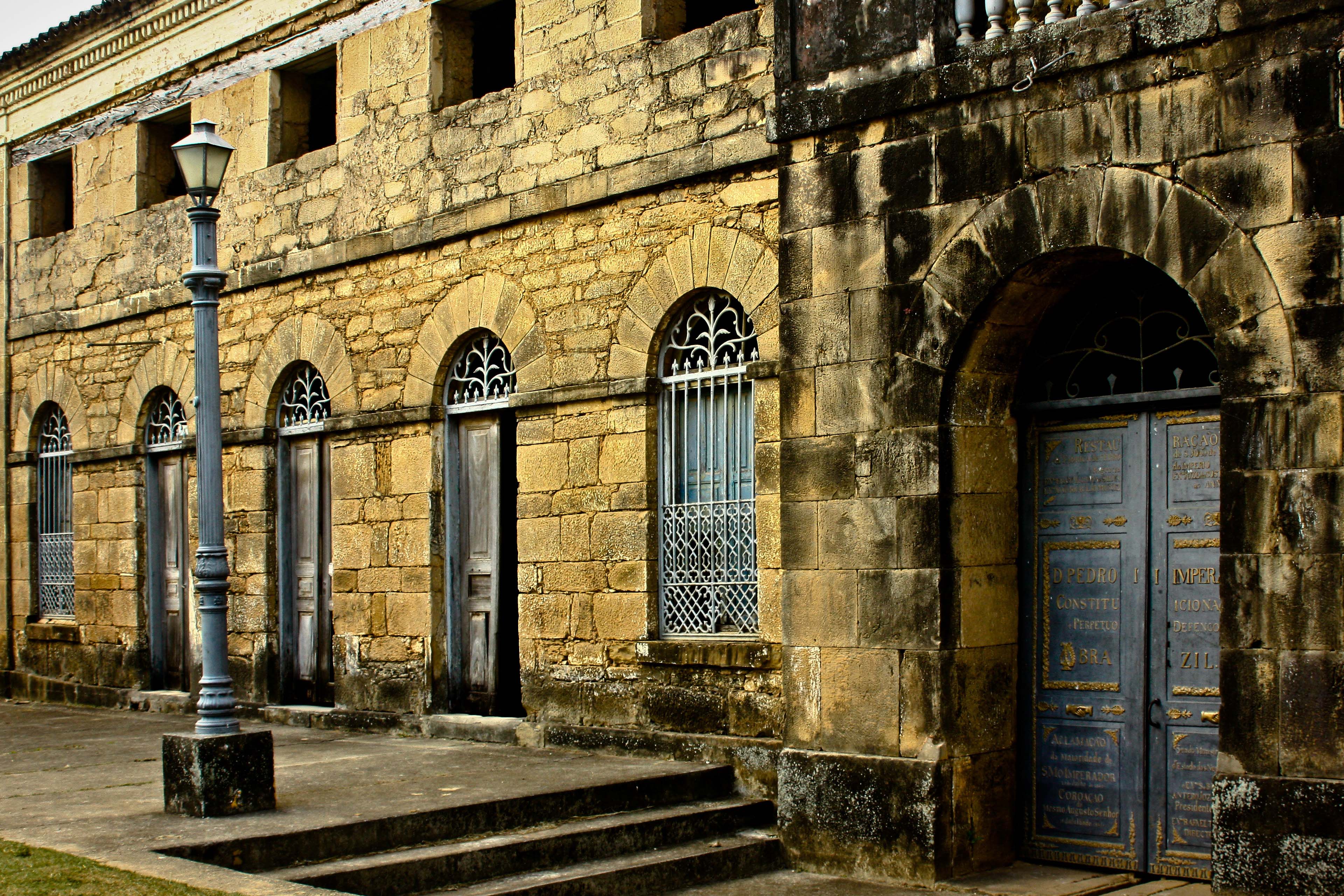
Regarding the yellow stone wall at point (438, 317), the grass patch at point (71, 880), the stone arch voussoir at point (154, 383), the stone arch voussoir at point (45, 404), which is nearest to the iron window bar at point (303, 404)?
the yellow stone wall at point (438, 317)

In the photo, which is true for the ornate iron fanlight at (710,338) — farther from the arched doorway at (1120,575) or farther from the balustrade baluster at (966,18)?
the balustrade baluster at (966,18)

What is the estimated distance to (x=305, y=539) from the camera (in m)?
12.0

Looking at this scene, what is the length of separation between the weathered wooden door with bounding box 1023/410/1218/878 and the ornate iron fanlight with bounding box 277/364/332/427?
21.1 feet

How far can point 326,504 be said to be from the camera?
11.8m

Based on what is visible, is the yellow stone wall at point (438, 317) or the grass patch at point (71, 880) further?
the yellow stone wall at point (438, 317)

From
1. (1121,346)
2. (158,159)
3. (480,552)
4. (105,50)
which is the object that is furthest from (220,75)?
(1121,346)

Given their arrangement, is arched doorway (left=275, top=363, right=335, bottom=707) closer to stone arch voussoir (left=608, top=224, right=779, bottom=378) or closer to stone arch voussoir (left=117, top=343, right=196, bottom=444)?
stone arch voussoir (left=117, top=343, right=196, bottom=444)

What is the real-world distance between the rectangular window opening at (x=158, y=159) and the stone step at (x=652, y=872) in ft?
29.0

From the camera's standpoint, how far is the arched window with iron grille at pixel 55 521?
14.8m

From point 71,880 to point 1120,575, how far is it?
4736 mm

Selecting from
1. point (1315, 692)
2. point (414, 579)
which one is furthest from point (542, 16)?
point (1315, 692)

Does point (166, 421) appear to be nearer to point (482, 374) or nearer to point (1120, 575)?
point (482, 374)

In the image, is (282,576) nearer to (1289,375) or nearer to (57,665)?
(57,665)

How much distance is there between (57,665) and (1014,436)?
11.0m
